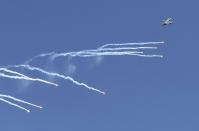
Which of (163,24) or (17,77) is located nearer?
(17,77)

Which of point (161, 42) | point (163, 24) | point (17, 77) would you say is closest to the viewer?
point (17, 77)

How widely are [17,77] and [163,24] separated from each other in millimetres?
49867

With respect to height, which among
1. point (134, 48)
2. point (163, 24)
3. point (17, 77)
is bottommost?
point (17, 77)

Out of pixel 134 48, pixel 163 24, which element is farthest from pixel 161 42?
pixel 163 24

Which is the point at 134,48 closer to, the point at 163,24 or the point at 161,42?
the point at 161,42

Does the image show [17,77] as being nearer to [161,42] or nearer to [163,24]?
[161,42]

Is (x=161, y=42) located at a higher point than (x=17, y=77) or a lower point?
higher

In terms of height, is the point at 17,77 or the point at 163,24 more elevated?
the point at 163,24

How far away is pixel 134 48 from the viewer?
9012cm

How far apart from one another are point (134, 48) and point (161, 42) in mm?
5451

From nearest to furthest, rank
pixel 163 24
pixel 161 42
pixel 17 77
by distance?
1. pixel 17 77
2. pixel 161 42
3. pixel 163 24

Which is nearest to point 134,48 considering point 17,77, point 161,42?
point 161,42

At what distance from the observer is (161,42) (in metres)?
90.0

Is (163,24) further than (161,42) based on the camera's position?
Yes
